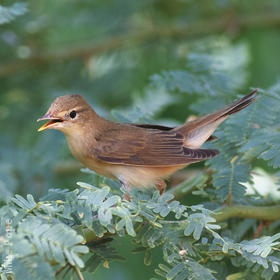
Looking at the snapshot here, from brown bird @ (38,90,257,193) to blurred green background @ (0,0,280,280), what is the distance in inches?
45.7

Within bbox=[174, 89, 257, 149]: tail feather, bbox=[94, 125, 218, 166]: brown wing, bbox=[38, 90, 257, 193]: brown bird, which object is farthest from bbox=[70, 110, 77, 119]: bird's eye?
bbox=[174, 89, 257, 149]: tail feather

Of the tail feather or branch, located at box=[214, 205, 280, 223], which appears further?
the tail feather

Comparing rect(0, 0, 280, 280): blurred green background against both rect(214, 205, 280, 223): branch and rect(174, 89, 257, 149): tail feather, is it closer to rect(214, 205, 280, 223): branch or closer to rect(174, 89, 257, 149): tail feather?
rect(174, 89, 257, 149): tail feather

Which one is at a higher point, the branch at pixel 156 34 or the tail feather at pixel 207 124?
the branch at pixel 156 34

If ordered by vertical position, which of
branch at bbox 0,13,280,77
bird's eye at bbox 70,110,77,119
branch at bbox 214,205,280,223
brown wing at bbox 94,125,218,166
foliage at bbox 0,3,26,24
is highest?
foliage at bbox 0,3,26,24

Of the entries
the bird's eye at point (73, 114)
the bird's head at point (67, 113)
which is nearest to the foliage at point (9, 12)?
the bird's head at point (67, 113)

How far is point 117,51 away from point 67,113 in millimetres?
2079

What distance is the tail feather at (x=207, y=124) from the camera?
2975 millimetres

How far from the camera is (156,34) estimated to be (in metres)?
5.11

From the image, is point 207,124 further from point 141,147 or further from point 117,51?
point 117,51

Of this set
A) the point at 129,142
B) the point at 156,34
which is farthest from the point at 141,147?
the point at 156,34

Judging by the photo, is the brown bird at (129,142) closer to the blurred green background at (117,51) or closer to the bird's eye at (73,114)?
the bird's eye at (73,114)

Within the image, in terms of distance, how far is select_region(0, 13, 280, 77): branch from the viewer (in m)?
5.04

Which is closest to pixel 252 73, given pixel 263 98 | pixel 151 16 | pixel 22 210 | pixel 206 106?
pixel 151 16
